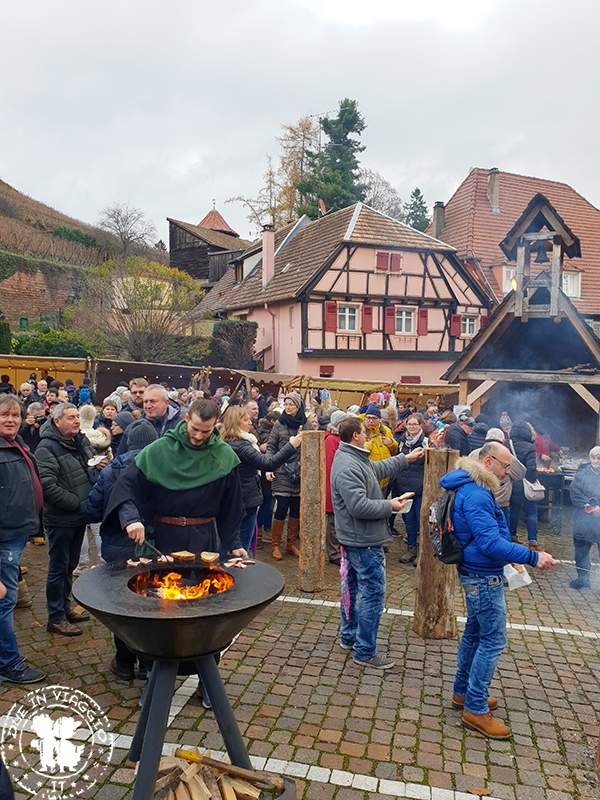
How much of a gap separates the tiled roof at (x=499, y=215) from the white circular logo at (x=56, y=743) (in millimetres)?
28661

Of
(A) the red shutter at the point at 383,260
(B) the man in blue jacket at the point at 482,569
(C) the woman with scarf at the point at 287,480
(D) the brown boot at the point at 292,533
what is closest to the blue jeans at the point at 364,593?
(B) the man in blue jacket at the point at 482,569

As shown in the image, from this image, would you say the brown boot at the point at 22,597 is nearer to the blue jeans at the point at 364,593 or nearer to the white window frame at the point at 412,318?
the blue jeans at the point at 364,593

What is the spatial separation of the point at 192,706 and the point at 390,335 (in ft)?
79.9

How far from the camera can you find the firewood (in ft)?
10.7

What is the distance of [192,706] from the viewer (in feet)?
14.4

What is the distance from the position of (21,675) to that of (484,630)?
332 centimetres

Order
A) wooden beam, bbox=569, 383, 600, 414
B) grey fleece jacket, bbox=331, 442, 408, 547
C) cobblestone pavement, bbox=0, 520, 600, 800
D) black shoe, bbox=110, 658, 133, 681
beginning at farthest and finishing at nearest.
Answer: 1. wooden beam, bbox=569, 383, 600, 414
2. grey fleece jacket, bbox=331, 442, 408, 547
3. black shoe, bbox=110, 658, 133, 681
4. cobblestone pavement, bbox=0, 520, 600, 800

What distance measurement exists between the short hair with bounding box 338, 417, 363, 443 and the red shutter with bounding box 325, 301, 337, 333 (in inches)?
854

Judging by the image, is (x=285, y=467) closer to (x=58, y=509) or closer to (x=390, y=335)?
(x=58, y=509)

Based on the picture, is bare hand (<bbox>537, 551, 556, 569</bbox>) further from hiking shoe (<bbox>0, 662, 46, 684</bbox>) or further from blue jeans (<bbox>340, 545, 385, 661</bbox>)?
hiking shoe (<bbox>0, 662, 46, 684</bbox>)

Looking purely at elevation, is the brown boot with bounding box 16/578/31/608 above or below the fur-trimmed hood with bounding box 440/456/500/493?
below

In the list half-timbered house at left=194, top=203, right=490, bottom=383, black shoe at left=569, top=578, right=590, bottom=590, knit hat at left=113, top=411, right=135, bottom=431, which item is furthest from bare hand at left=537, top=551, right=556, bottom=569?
half-timbered house at left=194, top=203, right=490, bottom=383

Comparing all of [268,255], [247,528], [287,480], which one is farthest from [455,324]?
[247,528]

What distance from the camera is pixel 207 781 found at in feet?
10.7
